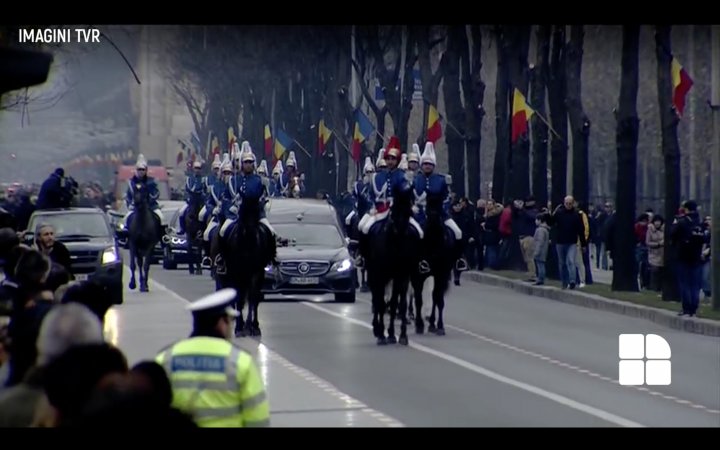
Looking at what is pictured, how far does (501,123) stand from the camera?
5278cm

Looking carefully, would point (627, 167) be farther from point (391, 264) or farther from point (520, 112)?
point (391, 264)

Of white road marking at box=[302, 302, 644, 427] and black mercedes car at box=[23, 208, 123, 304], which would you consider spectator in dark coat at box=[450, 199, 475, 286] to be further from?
white road marking at box=[302, 302, 644, 427]

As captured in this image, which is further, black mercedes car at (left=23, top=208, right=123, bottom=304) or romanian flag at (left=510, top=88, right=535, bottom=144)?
romanian flag at (left=510, top=88, right=535, bottom=144)

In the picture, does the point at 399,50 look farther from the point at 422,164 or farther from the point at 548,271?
the point at 422,164

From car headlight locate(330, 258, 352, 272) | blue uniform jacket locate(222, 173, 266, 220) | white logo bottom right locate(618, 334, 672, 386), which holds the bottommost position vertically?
white logo bottom right locate(618, 334, 672, 386)

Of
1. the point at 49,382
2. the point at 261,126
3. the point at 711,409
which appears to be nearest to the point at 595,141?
the point at 261,126

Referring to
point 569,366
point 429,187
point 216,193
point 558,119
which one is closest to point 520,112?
point 558,119

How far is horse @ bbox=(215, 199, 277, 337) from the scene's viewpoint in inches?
1040

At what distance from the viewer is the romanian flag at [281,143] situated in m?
78.2

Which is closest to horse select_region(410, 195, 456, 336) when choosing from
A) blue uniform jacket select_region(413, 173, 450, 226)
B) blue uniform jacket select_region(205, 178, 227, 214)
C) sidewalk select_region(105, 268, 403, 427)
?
blue uniform jacket select_region(413, 173, 450, 226)

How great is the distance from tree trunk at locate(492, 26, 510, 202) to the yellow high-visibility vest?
40995 mm

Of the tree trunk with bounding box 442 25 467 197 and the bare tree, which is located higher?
the tree trunk with bounding box 442 25 467 197

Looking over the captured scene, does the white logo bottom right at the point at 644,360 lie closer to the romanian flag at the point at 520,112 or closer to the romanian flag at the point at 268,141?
the romanian flag at the point at 520,112

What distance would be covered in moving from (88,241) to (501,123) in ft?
67.1
